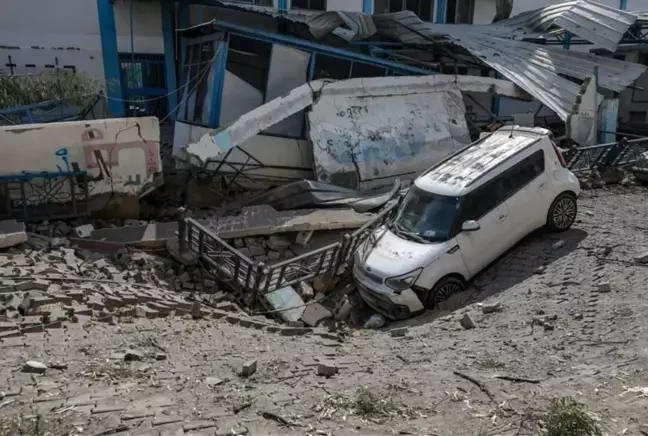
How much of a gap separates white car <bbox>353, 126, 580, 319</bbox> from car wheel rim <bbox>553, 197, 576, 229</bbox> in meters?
0.02

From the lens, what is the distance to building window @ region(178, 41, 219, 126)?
12.6 metres

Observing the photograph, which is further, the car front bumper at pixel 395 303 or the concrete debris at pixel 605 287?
the car front bumper at pixel 395 303

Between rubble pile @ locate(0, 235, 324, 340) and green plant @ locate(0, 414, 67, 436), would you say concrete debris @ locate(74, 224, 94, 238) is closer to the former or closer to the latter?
rubble pile @ locate(0, 235, 324, 340)

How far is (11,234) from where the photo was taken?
332 inches

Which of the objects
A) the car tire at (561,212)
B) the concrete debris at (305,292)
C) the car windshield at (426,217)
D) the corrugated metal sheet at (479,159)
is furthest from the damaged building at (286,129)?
the car tire at (561,212)

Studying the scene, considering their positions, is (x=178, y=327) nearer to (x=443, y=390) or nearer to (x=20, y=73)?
(x=443, y=390)

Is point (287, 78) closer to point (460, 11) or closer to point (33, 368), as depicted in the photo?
point (33, 368)

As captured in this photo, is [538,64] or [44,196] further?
[538,64]

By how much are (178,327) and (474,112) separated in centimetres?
1247

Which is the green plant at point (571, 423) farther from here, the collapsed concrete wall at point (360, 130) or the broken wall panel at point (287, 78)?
the broken wall panel at point (287, 78)

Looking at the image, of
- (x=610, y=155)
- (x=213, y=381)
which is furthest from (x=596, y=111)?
(x=213, y=381)

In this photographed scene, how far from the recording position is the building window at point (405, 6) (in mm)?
19997

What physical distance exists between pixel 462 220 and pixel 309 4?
1271cm

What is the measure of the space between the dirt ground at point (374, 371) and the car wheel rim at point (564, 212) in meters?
1.56
